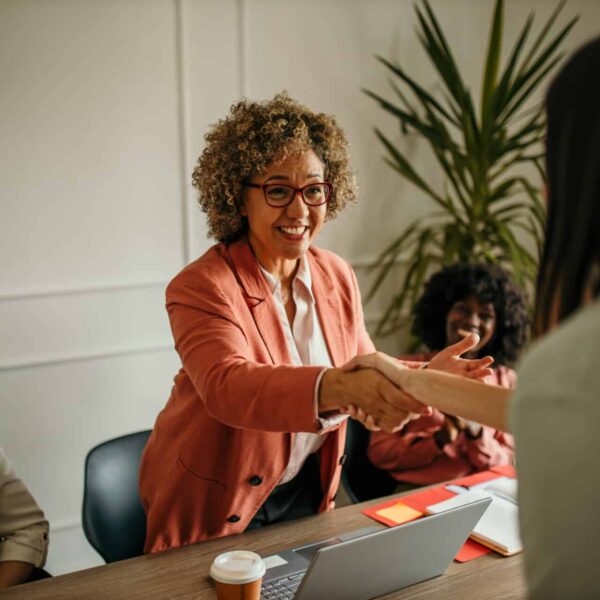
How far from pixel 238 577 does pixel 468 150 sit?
242 cm

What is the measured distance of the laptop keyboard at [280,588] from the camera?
145 cm

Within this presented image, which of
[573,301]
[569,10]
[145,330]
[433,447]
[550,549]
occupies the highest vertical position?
[569,10]

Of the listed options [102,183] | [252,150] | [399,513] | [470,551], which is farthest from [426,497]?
[102,183]

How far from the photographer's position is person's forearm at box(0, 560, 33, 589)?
185 centimetres

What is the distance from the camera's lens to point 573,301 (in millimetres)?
755

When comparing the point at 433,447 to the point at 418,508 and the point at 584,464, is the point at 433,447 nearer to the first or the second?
the point at 418,508

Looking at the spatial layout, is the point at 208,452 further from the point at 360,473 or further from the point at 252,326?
the point at 360,473

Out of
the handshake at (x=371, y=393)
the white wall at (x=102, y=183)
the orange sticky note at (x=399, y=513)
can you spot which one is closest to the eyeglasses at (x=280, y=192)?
the handshake at (x=371, y=393)

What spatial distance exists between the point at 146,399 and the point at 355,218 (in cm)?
122

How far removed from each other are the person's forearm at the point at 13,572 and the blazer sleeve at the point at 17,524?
0.01 metres

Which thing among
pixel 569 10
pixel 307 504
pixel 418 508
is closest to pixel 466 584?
pixel 418 508

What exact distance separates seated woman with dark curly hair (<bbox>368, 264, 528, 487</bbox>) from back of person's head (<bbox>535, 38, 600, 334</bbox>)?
1783mm

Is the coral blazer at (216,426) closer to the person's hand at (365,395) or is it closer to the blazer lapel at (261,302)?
the blazer lapel at (261,302)

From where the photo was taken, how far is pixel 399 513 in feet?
6.07
